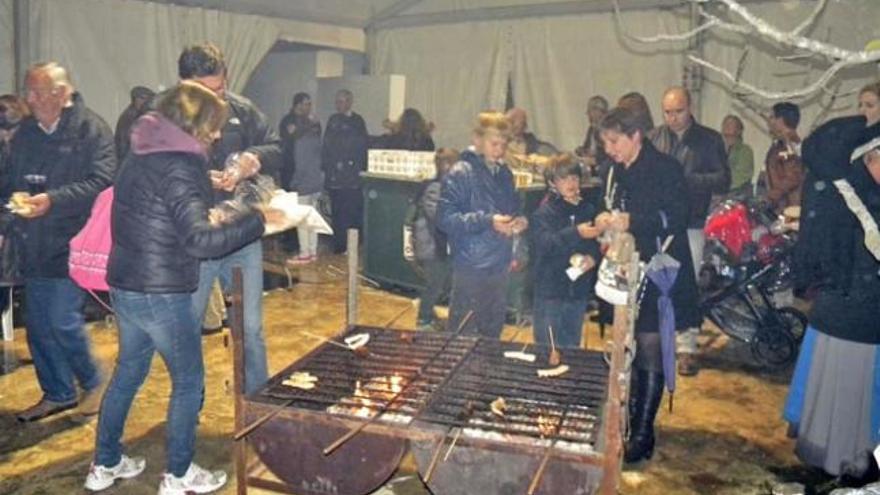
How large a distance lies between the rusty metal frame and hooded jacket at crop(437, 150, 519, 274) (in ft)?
6.01

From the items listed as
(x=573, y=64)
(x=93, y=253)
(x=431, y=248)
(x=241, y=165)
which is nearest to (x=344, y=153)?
(x=573, y=64)

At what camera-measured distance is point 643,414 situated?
4.62 metres

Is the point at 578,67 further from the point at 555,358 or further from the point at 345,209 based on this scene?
the point at 555,358

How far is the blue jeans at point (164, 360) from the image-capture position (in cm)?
376

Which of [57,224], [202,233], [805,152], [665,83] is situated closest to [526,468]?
[202,233]

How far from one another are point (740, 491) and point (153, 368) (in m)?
4.36

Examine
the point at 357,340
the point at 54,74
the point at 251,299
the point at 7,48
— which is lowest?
the point at 357,340

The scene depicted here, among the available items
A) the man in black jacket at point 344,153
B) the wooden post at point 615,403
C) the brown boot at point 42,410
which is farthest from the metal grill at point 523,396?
the man in black jacket at point 344,153

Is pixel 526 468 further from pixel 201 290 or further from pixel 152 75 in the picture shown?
pixel 152 75

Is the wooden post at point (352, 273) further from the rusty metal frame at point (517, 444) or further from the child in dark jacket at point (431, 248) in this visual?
the child in dark jacket at point (431, 248)

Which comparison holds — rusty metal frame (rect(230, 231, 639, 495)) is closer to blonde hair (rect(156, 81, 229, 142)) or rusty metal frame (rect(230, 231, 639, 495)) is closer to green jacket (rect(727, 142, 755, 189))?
blonde hair (rect(156, 81, 229, 142))

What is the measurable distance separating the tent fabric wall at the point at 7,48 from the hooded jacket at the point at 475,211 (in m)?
6.09

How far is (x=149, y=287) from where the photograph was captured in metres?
3.70

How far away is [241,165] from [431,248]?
2833 millimetres
